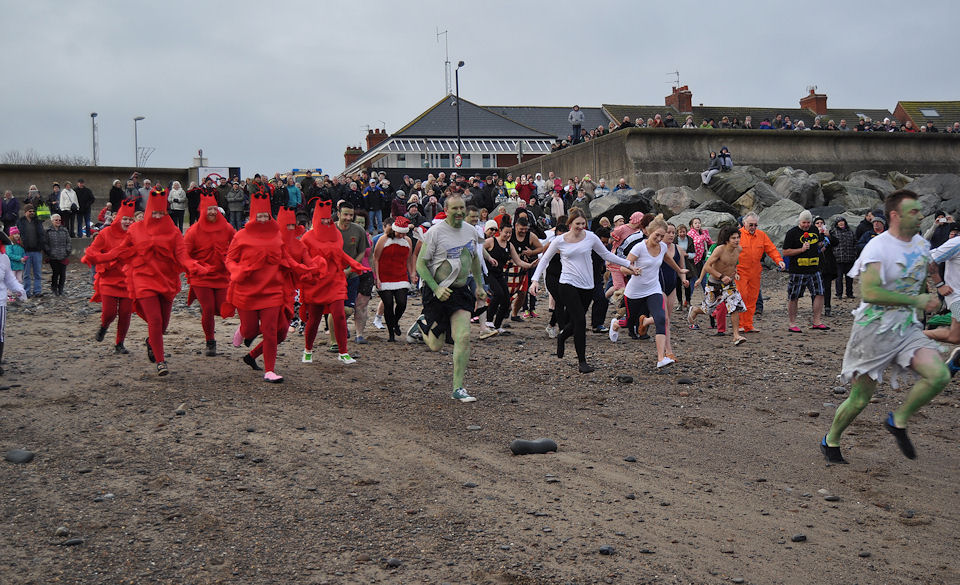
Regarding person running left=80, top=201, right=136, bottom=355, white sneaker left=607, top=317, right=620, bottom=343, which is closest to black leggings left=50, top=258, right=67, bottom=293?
person running left=80, top=201, right=136, bottom=355

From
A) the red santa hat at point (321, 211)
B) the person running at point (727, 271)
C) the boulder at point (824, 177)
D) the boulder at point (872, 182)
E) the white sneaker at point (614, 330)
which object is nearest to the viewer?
the red santa hat at point (321, 211)

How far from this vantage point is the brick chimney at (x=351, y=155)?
64.2 meters

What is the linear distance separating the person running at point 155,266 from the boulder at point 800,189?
2154 centimetres

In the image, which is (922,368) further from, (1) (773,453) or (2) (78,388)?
(2) (78,388)

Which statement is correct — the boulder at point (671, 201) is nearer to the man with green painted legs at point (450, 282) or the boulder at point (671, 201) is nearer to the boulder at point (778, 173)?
the boulder at point (778, 173)

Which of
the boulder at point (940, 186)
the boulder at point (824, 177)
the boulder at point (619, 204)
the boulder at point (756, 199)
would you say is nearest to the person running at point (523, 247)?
the boulder at point (619, 204)

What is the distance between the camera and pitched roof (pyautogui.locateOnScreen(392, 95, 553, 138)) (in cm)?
5741

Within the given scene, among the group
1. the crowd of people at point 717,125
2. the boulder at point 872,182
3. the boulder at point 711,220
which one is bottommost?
the boulder at point 711,220

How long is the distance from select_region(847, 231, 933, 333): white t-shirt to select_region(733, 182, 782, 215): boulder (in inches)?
812

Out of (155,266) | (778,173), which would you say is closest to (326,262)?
(155,266)

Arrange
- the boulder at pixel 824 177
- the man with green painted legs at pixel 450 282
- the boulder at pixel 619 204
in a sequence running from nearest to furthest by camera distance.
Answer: the man with green painted legs at pixel 450 282 < the boulder at pixel 619 204 < the boulder at pixel 824 177

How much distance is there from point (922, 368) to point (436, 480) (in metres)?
3.47

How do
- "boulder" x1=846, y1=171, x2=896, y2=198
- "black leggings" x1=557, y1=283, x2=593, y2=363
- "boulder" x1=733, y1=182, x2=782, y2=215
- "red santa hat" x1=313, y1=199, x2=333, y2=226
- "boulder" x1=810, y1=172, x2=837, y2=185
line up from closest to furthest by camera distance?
"black leggings" x1=557, y1=283, x2=593, y2=363
"red santa hat" x1=313, y1=199, x2=333, y2=226
"boulder" x1=733, y1=182, x2=782, y2=215
"boulder" x1=846, y1=171, x2=896, y2=198
"boulder" x1=810, y1=172, x2=837, y2=185

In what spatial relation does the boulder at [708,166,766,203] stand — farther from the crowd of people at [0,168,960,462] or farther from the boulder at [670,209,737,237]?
the crowd of people at [0,168,960,462]
